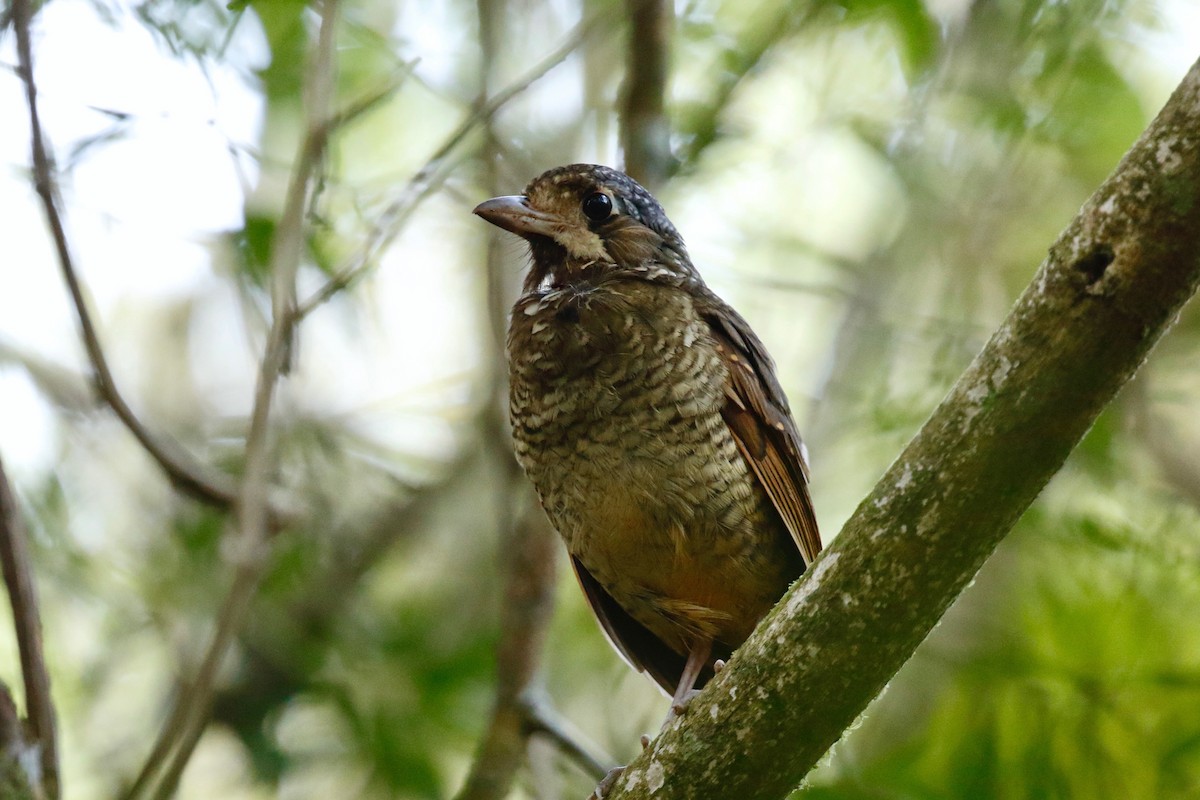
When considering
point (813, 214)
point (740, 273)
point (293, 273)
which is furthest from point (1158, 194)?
point (813, 214)

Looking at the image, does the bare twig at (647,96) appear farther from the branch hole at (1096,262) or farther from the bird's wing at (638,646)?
the branch hole at (1096,262)

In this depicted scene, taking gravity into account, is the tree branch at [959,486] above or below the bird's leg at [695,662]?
above

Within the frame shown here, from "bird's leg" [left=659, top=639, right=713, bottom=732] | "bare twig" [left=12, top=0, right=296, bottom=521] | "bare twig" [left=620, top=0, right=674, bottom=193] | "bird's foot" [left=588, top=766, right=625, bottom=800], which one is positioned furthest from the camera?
"bare twig" [left=620, top=0, right=674, bottom=193]

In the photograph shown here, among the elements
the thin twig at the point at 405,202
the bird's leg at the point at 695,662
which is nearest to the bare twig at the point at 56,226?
the thin twig at the point at 405,202

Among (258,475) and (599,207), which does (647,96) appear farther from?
(258,475)

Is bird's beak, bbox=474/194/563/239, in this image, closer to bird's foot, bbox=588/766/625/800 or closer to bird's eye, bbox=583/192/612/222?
bird's eye, bbox=583/192/612/222

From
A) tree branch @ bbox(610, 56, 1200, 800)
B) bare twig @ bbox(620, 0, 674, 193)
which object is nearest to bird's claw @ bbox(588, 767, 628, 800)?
tree branch @ bbox(610, 56, 1200, 800)

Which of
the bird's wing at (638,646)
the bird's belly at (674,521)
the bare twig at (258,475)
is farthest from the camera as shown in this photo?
the bird's wing at (638,646)
